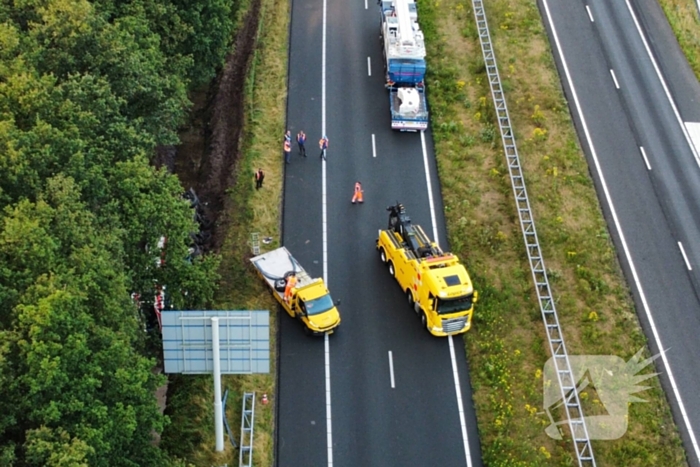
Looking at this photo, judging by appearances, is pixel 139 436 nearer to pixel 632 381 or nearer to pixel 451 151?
pixel 632 381

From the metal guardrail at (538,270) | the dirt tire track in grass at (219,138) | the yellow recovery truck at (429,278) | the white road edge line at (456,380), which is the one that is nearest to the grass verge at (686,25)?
the metal guardrail at (538,270)

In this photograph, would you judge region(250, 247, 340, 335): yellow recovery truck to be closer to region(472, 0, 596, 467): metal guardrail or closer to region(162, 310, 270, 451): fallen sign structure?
region(162, 310, 270, 451): fallen sign structure

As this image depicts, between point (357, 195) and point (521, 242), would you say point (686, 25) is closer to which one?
point (521, 242)

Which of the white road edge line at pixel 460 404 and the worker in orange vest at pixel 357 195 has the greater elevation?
the worker in orange vest at pixel 357 195

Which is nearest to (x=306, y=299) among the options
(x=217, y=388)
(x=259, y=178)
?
(x=217, y=388)

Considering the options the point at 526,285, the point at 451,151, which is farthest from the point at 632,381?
the point at 451,151

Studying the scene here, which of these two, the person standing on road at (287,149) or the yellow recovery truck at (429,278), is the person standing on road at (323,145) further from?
the yellow recovery truck at (429,278)
